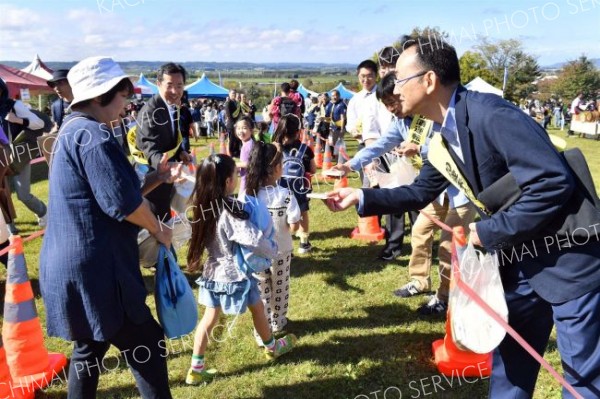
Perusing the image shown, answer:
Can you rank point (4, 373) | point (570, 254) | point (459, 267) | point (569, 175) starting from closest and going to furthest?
point (569, 175)
point (570, 254)
point (459, 267)
point (4, 373)

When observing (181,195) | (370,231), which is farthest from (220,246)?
(370,231)

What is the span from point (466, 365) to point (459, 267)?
1135 mm

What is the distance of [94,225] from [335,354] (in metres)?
2.29

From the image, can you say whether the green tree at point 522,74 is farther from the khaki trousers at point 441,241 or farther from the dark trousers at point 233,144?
the khaki trousers at point 441,241

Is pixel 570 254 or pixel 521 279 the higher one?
pixel 570 254

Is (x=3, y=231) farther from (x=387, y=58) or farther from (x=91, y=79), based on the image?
(x=387, y=58)

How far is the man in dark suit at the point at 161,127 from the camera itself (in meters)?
4.50

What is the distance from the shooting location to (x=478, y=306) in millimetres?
2322

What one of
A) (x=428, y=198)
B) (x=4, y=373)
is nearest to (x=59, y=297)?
(x=4, y=373)

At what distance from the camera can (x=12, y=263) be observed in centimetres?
313

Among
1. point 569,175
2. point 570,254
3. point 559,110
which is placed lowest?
point 559,110

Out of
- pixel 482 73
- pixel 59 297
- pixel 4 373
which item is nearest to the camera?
pixel 59 297

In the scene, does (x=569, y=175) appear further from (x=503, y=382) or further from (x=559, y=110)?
(x=559, y=110)

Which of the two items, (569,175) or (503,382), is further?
(503,382)
